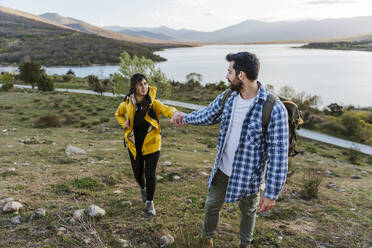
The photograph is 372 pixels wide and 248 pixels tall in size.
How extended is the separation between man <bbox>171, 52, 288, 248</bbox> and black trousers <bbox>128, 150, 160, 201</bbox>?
1.06 m

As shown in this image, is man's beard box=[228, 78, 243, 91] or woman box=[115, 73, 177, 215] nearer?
man's beard box=[228, 78, 243, 91]

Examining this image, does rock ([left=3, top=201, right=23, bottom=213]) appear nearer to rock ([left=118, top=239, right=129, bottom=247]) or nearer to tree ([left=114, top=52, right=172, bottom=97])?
rock ([left=118, top=239, right=129, bottom=247])

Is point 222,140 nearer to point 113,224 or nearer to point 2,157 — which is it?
point 113,224

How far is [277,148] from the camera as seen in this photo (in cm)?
206

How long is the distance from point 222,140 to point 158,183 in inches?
108

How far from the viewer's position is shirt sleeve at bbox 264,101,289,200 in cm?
203

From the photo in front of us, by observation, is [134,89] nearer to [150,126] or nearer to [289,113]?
[150,126]

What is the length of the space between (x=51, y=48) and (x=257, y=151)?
375 feet

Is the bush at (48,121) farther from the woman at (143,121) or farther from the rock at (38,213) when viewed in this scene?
the woman at (143,121)

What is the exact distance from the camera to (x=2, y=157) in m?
5.88

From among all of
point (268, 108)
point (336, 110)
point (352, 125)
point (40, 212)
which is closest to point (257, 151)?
point (268, 108)

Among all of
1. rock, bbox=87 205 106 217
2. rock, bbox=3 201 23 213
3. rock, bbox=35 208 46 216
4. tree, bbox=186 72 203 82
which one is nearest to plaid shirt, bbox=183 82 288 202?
rock, bbox=87 205 106 217

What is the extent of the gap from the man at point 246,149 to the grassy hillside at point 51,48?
94010 mm

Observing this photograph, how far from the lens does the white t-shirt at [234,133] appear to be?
2250mm
